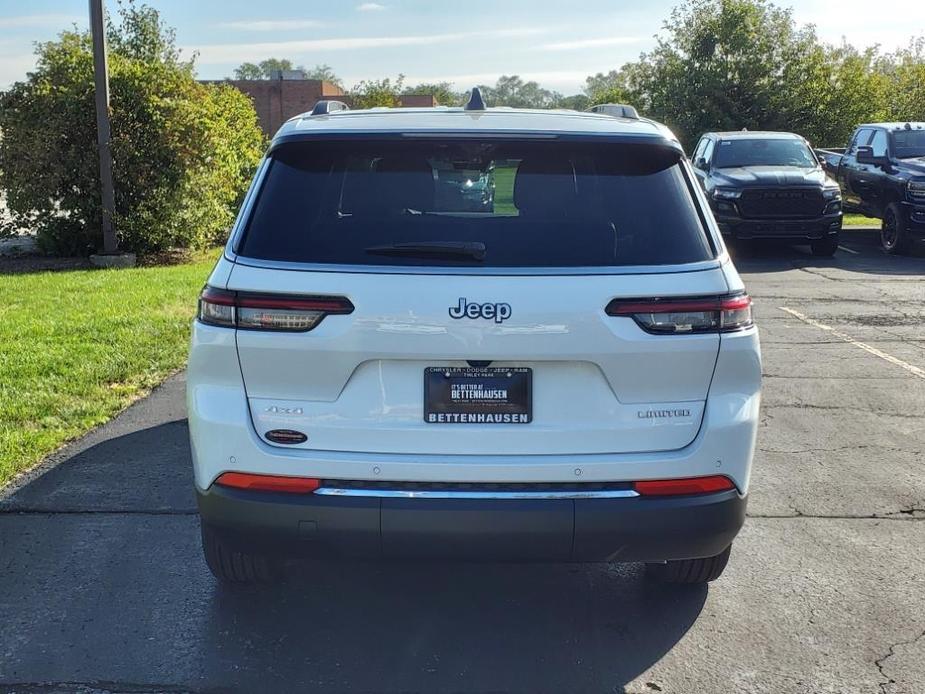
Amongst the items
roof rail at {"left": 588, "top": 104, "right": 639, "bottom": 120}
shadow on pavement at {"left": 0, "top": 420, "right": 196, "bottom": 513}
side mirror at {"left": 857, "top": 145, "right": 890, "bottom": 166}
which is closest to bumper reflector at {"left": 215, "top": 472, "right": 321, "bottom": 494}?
shadow on pavement at {"left": 0, "top": 420, "right": 196, "bottom": 513}

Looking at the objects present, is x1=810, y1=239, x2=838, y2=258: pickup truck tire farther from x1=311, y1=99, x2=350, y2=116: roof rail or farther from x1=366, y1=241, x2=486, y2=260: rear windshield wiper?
x1=366, y1=241, x2=486, y2=260: rear windshield wiper

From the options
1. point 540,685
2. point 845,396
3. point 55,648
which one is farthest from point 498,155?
point 845,396

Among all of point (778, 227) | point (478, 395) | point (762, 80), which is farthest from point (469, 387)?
point (762, 80)

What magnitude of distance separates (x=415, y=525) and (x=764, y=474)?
121 inches

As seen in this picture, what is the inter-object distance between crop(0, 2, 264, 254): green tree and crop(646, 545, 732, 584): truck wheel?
11.4 meters

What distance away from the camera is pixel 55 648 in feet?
11.7

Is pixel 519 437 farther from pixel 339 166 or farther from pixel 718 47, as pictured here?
pixel 718 47

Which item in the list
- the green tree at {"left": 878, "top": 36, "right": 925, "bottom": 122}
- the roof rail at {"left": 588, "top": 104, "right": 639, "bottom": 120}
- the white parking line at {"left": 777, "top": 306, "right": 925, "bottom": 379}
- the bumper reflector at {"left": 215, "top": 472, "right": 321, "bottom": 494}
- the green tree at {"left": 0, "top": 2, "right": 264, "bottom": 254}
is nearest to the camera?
the bumper reflector at {"left": 215, "top": 472, "right": 321, "bottom": 494}

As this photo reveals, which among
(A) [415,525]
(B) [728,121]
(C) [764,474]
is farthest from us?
(B) [728,121]

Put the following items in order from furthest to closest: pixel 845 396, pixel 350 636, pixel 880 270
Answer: pixel 880 270 → pixel 845 396 → pixel 350 636

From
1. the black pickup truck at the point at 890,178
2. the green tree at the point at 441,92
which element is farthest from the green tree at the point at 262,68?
the black pickup truck at the point at 890,178

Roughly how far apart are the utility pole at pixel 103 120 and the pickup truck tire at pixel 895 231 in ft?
39.7

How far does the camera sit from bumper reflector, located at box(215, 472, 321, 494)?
3.22 metres

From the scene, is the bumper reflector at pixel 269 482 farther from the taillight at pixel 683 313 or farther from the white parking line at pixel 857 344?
the white parking line at pixel 857 344
